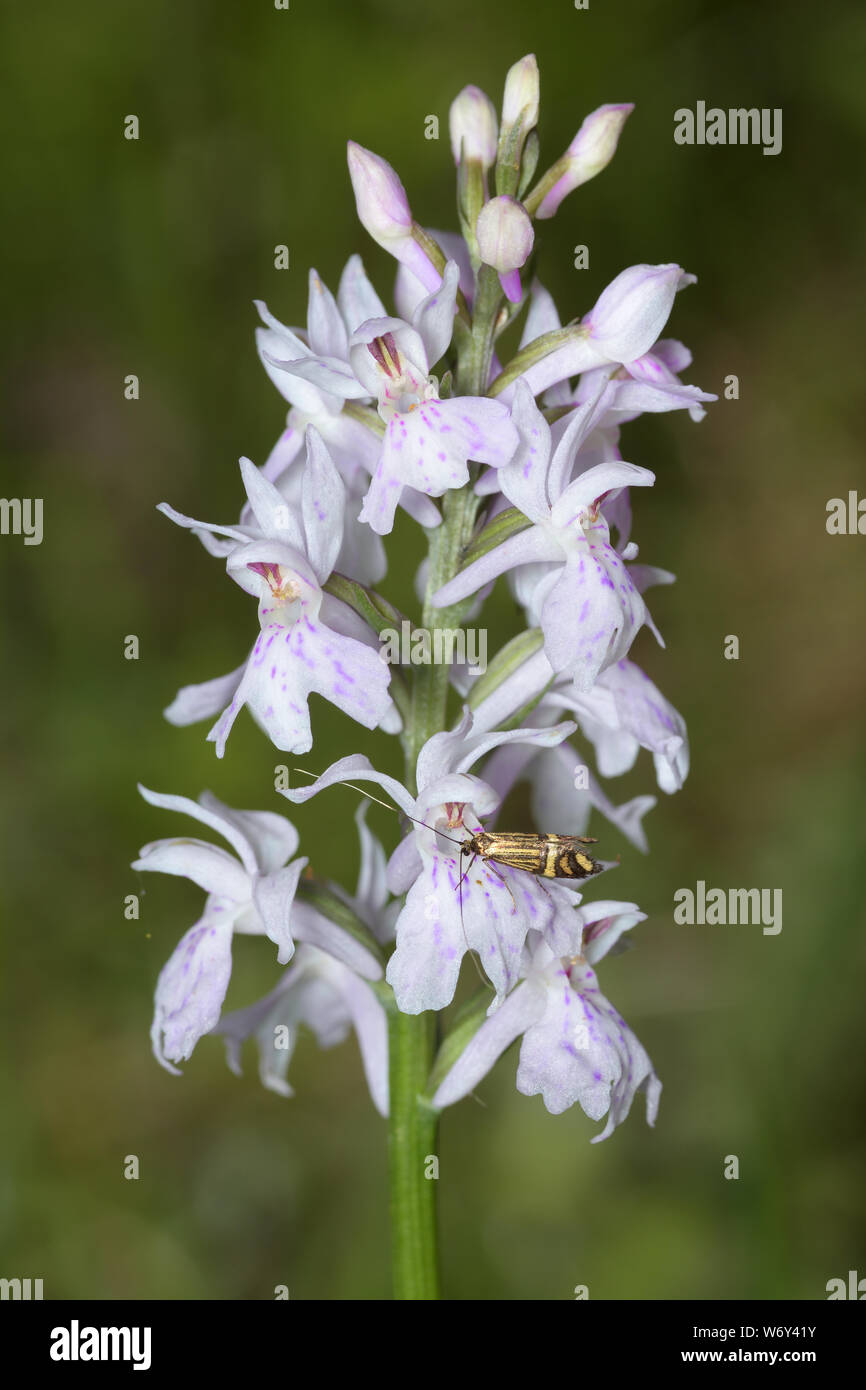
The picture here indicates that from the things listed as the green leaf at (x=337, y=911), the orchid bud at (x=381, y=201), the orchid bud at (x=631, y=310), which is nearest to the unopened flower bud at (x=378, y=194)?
the orchid bud at (x=381, y=201)

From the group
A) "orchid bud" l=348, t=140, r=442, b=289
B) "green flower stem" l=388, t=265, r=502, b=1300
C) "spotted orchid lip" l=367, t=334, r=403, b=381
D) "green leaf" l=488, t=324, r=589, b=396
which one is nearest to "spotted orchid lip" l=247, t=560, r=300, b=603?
"green flower stem" l=388, t=265, r=502, b=1300

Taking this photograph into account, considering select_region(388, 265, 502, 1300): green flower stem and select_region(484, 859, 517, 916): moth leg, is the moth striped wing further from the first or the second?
select_region(388, 265, 502, 1300): green flower stem

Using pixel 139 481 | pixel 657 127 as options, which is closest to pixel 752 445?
pixel 657 127

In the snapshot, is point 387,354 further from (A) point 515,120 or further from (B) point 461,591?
(A) point 515,120

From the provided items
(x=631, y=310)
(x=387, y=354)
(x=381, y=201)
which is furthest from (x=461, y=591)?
(x=381, y=201)

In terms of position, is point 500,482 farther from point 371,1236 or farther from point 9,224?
point 9,224

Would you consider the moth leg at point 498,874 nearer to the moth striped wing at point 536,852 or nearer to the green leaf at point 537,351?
the moth striped wing at point 536,852
